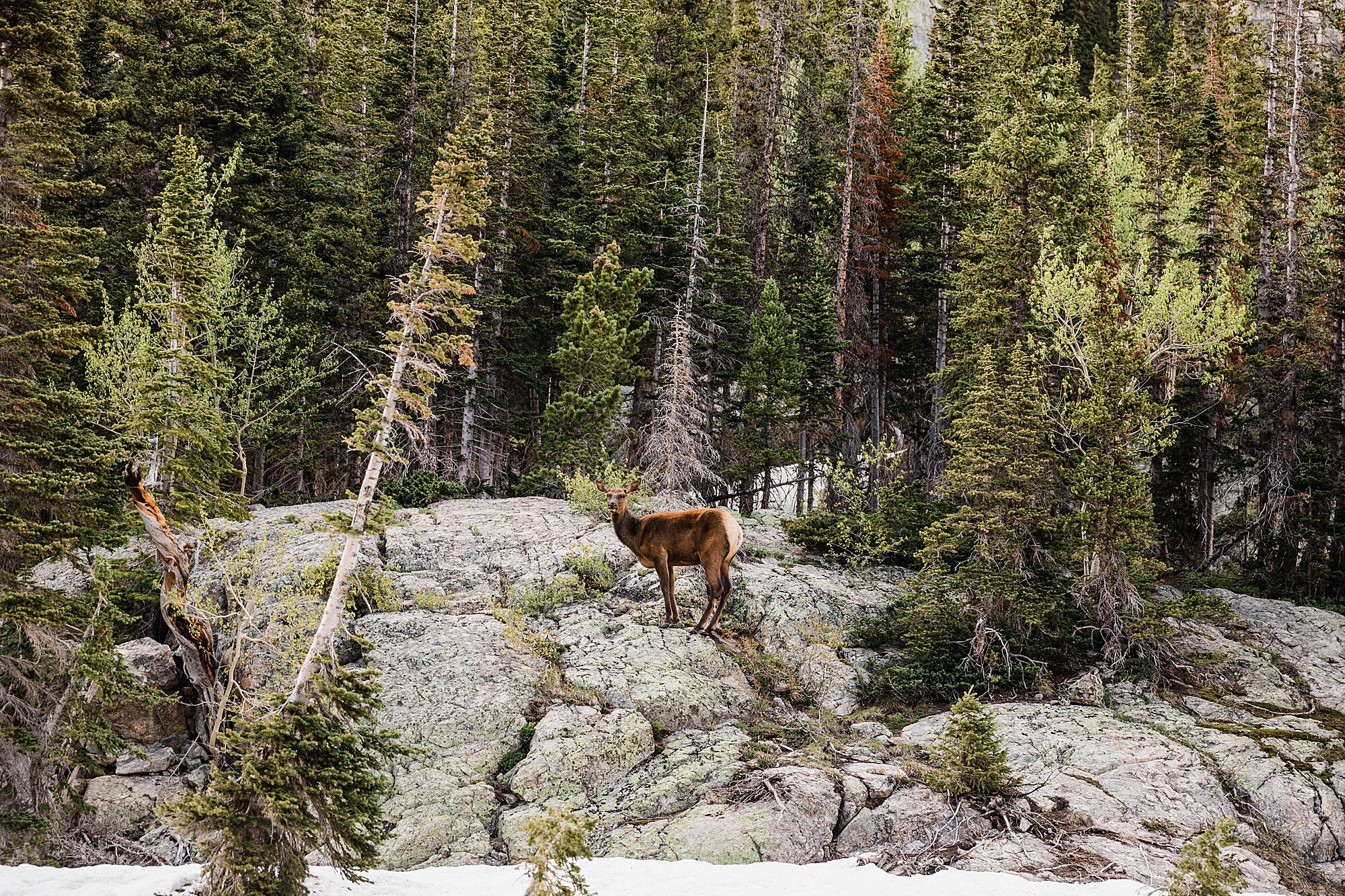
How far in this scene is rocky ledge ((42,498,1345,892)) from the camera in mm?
11078

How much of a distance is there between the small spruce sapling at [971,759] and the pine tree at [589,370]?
12.6 metres

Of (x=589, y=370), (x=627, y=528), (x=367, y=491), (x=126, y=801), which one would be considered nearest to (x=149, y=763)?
(x=126, y=801)

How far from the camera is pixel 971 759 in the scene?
36.7 feet

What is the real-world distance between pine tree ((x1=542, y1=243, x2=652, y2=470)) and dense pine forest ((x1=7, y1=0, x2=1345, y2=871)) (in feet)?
0.40

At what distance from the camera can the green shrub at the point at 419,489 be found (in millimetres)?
23047

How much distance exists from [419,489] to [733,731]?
12838mm

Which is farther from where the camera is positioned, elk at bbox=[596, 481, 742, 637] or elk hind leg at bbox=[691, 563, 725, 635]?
elk hind leg at bbox=[691, 563, 725, 635]

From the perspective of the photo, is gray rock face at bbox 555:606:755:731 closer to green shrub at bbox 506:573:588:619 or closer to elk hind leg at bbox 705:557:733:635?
elk hind leg at bbox 705:557:733:635

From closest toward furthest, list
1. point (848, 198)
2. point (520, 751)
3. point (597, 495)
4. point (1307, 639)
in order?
point (520, 751) < point (1307, 639) < point (597, 495) < point (848, 198)

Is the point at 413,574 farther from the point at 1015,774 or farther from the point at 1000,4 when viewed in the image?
the point at 1000,4

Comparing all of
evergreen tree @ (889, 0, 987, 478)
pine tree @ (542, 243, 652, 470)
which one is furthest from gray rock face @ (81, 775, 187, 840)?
evergreen tree @ (889, 0, 987, 478)

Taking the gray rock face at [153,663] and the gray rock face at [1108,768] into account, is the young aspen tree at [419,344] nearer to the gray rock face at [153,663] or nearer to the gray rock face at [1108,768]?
the gray rock face at [153,663]

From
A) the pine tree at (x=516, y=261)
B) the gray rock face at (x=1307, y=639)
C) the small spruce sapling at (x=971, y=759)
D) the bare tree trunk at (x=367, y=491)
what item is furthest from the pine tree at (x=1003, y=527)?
the pine tree at (x=516, y=261)

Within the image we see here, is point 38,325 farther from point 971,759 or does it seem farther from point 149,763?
point 971,759
